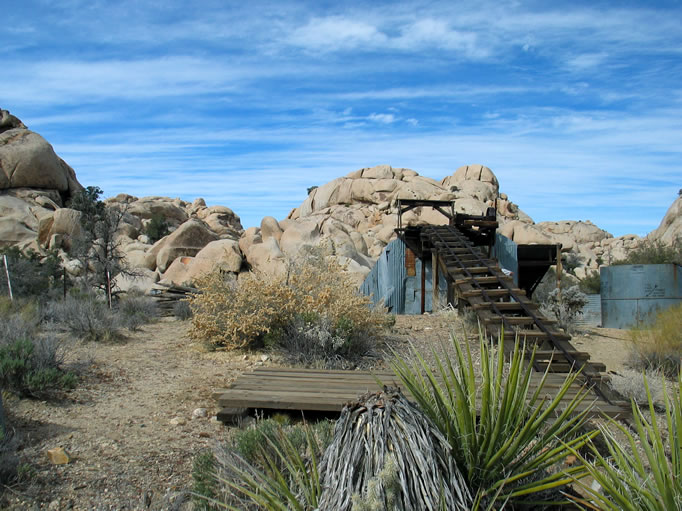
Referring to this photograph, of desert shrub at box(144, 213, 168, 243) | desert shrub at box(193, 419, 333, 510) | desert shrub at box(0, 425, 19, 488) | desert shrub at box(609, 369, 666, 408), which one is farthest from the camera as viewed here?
desert shrub at box(144, 213, 168, 243)

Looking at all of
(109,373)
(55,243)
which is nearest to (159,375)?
(109,373)

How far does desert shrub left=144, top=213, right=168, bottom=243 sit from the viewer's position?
1788 inches

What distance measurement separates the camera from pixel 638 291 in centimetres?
1727

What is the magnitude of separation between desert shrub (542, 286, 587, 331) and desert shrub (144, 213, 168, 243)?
35.2m

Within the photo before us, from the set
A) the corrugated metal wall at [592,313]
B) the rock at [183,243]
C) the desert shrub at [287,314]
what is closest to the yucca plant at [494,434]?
the desert shrub at [287,314]

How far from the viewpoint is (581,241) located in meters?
59.8

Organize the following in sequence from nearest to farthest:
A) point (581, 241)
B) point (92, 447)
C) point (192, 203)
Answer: point (92, 447), point (581, 241), point (192, 203)

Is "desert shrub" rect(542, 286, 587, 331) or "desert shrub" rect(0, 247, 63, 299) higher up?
"desert shrub" rect(0, 247, 63, 299)

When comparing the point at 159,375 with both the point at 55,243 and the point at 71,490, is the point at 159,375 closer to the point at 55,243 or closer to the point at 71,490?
the point at 71,490

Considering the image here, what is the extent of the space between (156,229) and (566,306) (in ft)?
120

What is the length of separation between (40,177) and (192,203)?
1084 inches

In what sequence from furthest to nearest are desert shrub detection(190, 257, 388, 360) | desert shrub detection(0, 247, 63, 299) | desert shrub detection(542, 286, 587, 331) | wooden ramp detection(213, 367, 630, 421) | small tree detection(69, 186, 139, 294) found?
desert shrub detection(0, 247, 63, 299), desert shrub detection(542, 286, 587, 331), small tree detection(69, 186, 139, 294), desert shrub detection(190, 257, 388, 360), wooden ramp detection(213, 367, 630, 421)

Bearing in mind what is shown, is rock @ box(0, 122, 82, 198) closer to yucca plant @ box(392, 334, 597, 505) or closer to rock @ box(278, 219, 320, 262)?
rock @ box(278, 219, 320, 262)

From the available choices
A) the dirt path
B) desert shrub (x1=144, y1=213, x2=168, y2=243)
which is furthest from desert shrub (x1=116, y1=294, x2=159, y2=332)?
desert shrub (x1=144, y1=213, x2=168, y2=243)
